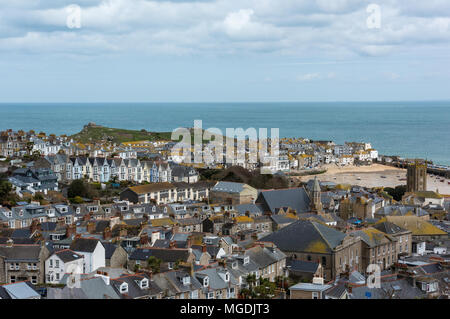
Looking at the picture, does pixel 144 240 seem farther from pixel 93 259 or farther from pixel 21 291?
pixel 21 291

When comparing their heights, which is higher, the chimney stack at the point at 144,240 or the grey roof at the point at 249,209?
the chimney stack at the point at 144,240

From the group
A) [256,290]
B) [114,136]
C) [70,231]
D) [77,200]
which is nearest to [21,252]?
[70,231]

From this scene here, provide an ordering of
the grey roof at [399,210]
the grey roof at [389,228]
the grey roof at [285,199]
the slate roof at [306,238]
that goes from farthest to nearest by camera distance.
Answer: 1. the grey roof at [285,199]
2. the grey roof at [399,210]
3. the grey roof at [389,228]
4. the slate roof at [306,238]

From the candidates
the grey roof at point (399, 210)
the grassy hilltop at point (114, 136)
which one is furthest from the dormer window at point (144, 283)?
the grassy hilltop at point (114, 136)

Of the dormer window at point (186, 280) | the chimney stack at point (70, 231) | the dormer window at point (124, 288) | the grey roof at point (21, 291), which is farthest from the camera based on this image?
the chimney stack at point (70, 231)

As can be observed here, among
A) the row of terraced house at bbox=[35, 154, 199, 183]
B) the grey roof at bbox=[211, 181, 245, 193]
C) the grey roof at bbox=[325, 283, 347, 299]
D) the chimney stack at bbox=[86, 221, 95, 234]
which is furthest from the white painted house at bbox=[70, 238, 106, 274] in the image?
the row of terraced house at bbox=[35, 154, 199, 183]

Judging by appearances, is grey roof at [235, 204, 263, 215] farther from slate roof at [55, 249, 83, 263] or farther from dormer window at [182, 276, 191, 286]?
dormer window at [182, 276, 191, 286]

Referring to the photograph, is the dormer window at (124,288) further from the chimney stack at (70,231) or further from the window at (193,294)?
the chimney stack at (70,231)
